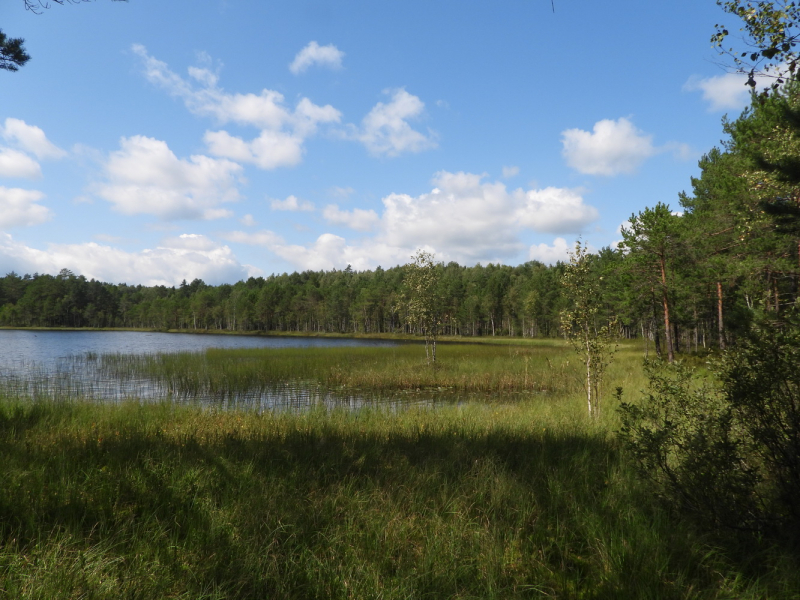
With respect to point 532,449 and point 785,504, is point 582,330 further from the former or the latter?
point 785,504

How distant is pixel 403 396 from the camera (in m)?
17.9

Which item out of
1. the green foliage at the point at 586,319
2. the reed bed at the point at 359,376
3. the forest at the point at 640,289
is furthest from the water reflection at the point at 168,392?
the forest at the point at 640,289

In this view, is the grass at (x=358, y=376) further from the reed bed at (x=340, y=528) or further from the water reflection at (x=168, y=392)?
the reed bed at (x=340, y=528)

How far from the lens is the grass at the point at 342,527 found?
10.3 feet

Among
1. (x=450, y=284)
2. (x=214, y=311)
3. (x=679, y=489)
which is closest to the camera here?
(x=679, y=489)

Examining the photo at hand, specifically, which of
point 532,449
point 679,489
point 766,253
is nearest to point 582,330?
point 532,449

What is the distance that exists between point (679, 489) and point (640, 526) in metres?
0.66

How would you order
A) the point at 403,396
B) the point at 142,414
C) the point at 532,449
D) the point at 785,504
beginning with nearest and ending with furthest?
the point at 785,504, the point at 532,449, the point at 142,414, the point at 403,396

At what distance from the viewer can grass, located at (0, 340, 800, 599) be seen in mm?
3133

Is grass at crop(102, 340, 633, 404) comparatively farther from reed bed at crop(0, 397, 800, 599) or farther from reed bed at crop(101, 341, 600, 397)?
reed bed at crop(0, 397, 800, 599)

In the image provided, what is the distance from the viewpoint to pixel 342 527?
3.93 meters

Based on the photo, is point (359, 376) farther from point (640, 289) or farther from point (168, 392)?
point (640, 289)

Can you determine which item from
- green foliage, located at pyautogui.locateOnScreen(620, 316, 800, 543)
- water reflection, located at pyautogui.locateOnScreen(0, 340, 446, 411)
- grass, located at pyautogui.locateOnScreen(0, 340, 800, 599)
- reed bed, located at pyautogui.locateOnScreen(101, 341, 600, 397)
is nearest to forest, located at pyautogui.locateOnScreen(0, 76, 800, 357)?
green foliage, located at pyautogui.locateOnScreen(620, 316, 800, 543)

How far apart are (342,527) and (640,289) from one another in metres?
31.5
